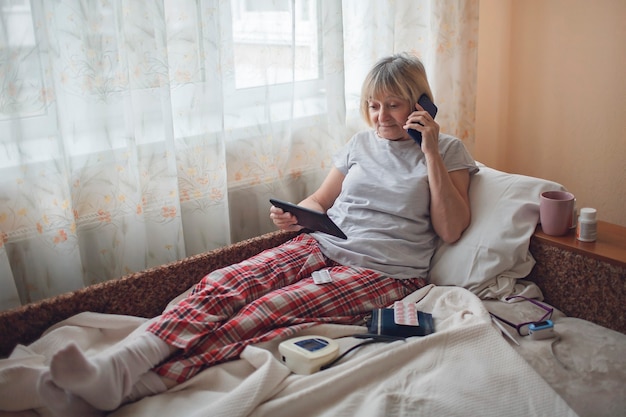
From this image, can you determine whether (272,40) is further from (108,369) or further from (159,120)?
(108,369)

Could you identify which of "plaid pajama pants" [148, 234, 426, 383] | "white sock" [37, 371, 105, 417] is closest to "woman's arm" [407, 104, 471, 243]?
"plaid pajama pants" [148, 234, 426, 383]

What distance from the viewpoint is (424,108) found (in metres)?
1.84

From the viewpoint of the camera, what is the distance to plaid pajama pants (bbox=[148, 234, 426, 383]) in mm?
1429

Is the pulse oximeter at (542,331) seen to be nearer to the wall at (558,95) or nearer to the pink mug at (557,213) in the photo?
the pink mug at (557,213)

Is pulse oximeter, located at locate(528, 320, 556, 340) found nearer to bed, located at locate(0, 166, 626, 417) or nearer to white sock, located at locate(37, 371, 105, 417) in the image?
bed, located at locate(0, 166, 626, 417)

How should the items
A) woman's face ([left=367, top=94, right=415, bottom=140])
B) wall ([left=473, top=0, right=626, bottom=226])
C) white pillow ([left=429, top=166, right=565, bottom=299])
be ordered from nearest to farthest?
white pillow ([left=429, top=166, right=565, bottom=299]) < woman's face ([left=367, top=94, right=415, bottom=140]) < wall ([left=473, top=0, right=626, bottom=226])

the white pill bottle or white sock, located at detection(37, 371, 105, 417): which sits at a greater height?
the white pill bottle

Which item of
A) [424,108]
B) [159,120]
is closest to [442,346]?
[424,108]

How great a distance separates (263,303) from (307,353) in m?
0.21

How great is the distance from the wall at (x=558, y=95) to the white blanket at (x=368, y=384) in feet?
4.08

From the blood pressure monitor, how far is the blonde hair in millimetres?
752

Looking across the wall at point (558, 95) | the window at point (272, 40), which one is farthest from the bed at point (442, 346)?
the wall at point (558, 95)

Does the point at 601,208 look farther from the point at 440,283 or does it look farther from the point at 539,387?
the point at 539,387

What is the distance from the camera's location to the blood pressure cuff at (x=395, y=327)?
60.7 inches
